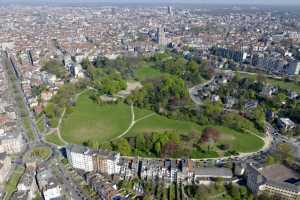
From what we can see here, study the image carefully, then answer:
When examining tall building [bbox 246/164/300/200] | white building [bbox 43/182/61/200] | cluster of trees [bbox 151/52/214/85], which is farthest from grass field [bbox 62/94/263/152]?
cluster of trees [bbox 151/52/214/85]

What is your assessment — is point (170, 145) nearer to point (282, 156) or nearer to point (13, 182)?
point (282, 156)

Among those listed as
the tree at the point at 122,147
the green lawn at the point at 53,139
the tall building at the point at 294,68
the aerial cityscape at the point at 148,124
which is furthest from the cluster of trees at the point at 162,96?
the tall building at the point at 294,68

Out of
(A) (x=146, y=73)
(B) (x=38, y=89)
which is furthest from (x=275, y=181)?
(A) (x=146, y=73)

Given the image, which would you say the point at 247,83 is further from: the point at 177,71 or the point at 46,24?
the point at 46,24

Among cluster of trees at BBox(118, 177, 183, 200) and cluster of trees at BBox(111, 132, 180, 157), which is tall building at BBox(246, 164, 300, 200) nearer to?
cluster of trees at BBox(118, 177, 183, 200)

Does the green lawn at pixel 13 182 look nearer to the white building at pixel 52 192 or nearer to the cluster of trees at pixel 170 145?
the white building at pixel 52 192

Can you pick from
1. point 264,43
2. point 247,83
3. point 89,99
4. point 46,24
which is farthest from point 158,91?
point 46,24
